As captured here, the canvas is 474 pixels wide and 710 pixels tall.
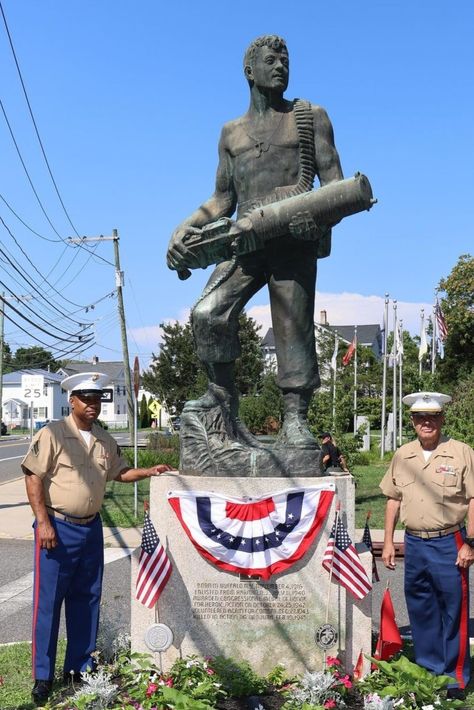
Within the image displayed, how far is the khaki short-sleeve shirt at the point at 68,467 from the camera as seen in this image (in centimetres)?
490

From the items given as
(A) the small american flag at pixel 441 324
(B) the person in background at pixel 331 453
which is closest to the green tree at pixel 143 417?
(A) the small american flag at pixel 441 324

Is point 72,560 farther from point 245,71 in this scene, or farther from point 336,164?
point 245,71

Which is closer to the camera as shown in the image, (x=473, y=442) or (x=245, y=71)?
(x=245, y=71)

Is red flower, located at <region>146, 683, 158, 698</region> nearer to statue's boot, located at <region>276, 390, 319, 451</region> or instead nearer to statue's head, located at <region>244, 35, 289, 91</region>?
statue's boot, located at <region>276, 390, 319, 451</region>

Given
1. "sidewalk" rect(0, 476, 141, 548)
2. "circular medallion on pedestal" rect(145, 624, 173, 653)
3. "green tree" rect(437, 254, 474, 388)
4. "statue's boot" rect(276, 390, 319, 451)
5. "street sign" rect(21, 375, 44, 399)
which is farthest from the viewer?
"green tree" rect(437, 254, 474, 388)

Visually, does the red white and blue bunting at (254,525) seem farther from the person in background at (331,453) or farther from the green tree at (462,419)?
the green tree at (462,419)

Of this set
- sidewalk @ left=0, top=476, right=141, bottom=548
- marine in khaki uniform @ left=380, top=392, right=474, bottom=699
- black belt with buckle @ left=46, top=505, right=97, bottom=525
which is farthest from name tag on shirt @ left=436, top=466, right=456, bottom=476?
sidewalk @ left=0, top=476, right=141, bottom=548

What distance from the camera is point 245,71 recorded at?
18.0 feet

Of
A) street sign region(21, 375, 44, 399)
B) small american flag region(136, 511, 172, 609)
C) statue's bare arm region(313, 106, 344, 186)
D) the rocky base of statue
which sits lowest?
small american flag region(136, 511, 172, 609)

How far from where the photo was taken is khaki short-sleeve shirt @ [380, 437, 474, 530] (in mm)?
4965

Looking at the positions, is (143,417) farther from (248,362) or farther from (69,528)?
(69,528)

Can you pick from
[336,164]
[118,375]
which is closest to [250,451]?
[336,164]

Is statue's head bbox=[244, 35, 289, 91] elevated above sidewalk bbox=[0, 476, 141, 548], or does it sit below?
above

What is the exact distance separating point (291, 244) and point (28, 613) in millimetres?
4525
